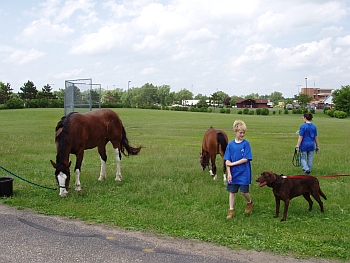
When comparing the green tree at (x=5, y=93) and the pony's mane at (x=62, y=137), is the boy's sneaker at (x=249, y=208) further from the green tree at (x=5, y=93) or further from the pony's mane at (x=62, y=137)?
the green tree at (x=5, y=93)

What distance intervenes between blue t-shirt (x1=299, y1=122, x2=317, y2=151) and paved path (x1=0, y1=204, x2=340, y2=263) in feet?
19.7

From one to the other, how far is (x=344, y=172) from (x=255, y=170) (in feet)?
8.70

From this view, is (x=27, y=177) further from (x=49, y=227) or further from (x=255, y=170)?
(x=255, y=170)

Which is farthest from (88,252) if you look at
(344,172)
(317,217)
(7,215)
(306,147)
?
(344,172)

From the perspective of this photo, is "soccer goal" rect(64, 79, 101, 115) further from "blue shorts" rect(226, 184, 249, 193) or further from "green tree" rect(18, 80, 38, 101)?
"green tree" rect(18, 80, 38, 101)

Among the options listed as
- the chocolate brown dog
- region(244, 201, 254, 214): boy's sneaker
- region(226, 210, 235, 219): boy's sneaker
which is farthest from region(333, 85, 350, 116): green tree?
region(226, 210, 235, 219): boy's sneaker

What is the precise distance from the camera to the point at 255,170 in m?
11.5

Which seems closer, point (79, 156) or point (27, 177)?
point (79, 156)

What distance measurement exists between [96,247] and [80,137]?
161 inches

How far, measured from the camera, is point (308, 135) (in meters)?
10.4

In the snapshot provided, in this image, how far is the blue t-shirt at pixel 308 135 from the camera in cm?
1040

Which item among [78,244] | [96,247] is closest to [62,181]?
[78,244]

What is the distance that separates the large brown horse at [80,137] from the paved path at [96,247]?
1760 mm

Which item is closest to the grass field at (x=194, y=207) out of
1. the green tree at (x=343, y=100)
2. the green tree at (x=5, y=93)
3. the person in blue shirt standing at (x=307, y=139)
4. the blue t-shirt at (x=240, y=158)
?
the blue t-shirt at (x=240, y=158)
